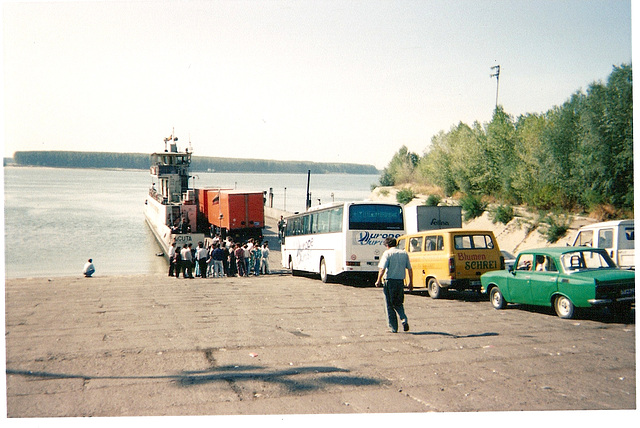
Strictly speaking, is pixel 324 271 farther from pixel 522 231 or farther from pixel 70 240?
pixel 70 240

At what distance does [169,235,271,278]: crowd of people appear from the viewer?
2192 cm

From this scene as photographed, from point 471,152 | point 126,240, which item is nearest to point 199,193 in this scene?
point 126,240

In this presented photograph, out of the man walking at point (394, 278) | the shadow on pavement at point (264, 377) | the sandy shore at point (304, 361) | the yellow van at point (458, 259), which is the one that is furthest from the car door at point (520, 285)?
the shadow on pavement at point (264, 377)

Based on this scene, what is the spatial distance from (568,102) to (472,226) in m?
11.2

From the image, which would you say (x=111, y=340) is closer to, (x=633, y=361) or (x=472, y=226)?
(x=633, y=361)

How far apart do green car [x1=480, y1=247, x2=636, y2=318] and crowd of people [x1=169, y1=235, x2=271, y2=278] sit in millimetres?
13525

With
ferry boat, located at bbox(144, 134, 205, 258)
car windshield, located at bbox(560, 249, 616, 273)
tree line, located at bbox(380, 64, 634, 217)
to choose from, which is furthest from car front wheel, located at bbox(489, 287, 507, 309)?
ferry boat, located at bbox(144, 134, 205, 258)

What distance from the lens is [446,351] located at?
26.2 ft

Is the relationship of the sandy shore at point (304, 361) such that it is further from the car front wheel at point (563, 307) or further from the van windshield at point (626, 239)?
the van windshield at point (626, 239)

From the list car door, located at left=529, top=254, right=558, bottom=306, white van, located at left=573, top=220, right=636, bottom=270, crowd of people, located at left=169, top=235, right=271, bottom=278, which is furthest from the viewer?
crowd of people, located at left=169, top=235, right=271, bottom=278

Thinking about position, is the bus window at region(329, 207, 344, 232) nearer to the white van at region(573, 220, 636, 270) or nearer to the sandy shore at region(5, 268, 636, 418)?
the sandy shore at region(5, 268, 636, 418)

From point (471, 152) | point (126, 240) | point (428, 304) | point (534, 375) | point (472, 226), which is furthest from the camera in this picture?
point (126, 240)

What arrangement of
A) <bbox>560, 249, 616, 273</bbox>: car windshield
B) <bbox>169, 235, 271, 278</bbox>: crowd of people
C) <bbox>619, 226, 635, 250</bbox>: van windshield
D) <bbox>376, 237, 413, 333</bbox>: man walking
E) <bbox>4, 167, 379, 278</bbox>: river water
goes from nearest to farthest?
<bbox>376, 237, 413, 333</bbox>: man walking < <bbox>560, 249, 616, 273</bbox>: car windshield < <bbox>619, 226, 635, 250</bbox>: van windshield < <bbox>169, 235, 271, 278</bbox>: crowd of people < <bbox>4, 167, 379, 278</bbox>: river water

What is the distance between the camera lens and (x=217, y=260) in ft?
75.8
